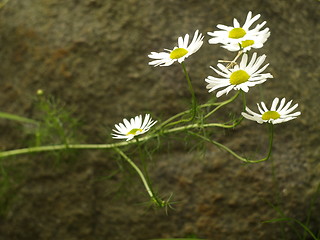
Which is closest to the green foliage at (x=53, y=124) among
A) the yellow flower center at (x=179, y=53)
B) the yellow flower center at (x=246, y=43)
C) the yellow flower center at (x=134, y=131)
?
the yellow flower center at (x=134, y=131)

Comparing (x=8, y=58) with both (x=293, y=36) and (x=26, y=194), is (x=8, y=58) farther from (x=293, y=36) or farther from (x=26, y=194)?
(x=293, y=36)

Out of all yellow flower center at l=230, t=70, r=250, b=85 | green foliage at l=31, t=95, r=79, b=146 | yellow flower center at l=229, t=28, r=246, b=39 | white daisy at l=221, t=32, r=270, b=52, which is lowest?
yellow flower center at l=230, t=70, r=250, b=85

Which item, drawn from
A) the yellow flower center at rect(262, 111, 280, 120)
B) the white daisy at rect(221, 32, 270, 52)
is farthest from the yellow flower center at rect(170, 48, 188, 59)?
the yellow flower center at rect(262, 111, 280, 120)

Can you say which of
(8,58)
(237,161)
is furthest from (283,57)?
(8,58)

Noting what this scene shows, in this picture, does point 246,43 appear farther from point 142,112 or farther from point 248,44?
point 142,112

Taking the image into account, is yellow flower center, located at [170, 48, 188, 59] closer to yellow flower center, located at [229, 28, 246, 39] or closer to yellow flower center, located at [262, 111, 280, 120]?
yellow flower center, located at [229, 28, 246, 39]

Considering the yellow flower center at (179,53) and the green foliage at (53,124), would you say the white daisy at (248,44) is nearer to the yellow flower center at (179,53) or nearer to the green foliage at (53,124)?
the yellow flower center at (179,53)
